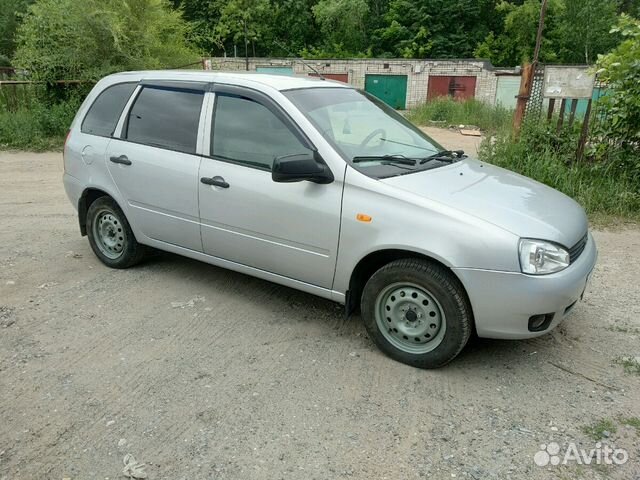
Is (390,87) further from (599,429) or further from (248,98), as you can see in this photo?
(599,429)

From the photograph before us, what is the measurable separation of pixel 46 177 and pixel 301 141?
798 centimetres

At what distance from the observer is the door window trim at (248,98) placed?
3.71m

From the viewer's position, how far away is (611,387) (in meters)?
3.27

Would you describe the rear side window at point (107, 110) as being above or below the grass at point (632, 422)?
above

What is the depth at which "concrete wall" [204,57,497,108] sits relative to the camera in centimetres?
3453

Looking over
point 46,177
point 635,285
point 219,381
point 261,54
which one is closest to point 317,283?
point 219,381

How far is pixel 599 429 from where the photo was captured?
2.87m

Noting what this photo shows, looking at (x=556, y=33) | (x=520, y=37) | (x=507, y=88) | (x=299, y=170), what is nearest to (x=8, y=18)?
(x=507, y=88)

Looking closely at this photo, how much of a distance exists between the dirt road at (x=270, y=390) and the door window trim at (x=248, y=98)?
1.23 m

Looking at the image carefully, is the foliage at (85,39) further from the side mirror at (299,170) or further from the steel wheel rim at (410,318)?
the steel wheel rim at (410,318)

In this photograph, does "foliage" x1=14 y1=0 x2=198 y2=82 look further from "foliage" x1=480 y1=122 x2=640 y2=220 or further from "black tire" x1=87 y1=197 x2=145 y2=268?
"foliage" x1=480 y1=122 x2=640 y2=220

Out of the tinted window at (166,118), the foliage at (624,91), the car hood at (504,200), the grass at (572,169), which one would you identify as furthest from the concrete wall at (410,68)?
the car hood at (504,200)

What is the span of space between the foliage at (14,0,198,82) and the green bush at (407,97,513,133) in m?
11.4

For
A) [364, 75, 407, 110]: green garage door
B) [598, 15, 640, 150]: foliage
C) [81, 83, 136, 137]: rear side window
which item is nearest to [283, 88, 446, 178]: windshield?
[81, 83, 136, 137]: rear side window
